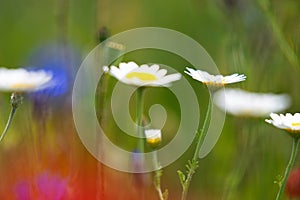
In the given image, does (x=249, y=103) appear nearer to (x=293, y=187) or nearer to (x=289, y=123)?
(x=293, y=187)

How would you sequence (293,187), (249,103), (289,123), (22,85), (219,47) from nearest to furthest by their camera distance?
1. (289,123)
2. (22,85)
3. (293,187)
4. (249,103)
5. (219,47)

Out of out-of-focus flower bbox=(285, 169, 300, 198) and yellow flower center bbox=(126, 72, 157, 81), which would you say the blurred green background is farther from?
yellow flower center bbox=(126, 72, 157, 81)

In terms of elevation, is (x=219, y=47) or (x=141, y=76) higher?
(x=219, y=47)

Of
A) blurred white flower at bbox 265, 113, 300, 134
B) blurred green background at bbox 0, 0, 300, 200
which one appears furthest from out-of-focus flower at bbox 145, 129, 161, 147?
blurred green background at bbox 0, 0, 300, 200

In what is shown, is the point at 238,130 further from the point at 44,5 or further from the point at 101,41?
the point at 44,5

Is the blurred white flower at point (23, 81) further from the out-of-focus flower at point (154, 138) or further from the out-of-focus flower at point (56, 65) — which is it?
the out-of-focus flower at point (154, 138)

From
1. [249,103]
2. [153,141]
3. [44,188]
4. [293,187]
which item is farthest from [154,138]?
[249,103]
